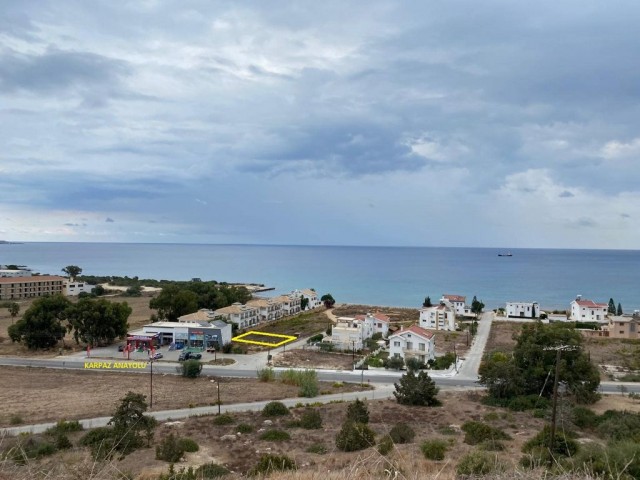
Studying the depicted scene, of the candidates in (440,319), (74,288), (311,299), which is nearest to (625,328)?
(440,319)

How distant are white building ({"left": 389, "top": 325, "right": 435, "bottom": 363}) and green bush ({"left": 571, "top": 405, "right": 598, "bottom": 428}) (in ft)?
48.3

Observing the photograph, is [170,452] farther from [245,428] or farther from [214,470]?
[245,428]

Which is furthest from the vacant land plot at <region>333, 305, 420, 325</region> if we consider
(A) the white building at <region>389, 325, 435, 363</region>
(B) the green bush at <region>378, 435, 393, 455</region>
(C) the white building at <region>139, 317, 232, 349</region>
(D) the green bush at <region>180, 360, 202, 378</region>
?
(B) the green bush at <region>378, 435, 393, 455</region>

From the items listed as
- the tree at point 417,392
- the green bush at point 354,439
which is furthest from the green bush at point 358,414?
the tree at point 417,392

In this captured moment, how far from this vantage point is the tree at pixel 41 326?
Answer: 39062mm

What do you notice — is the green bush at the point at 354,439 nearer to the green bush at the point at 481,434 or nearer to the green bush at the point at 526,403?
the green bush at the point at 481,434

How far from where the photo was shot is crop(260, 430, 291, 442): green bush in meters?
18.6

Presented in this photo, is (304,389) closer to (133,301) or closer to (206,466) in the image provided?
(206,466)

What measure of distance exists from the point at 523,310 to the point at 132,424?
57696 millimetres

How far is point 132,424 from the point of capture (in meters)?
17.7

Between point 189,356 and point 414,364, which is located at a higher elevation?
point 414,364

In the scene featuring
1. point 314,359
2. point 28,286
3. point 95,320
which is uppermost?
point 28,286

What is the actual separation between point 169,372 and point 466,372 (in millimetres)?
22154

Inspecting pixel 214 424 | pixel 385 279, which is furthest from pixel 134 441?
pixel 385 279
